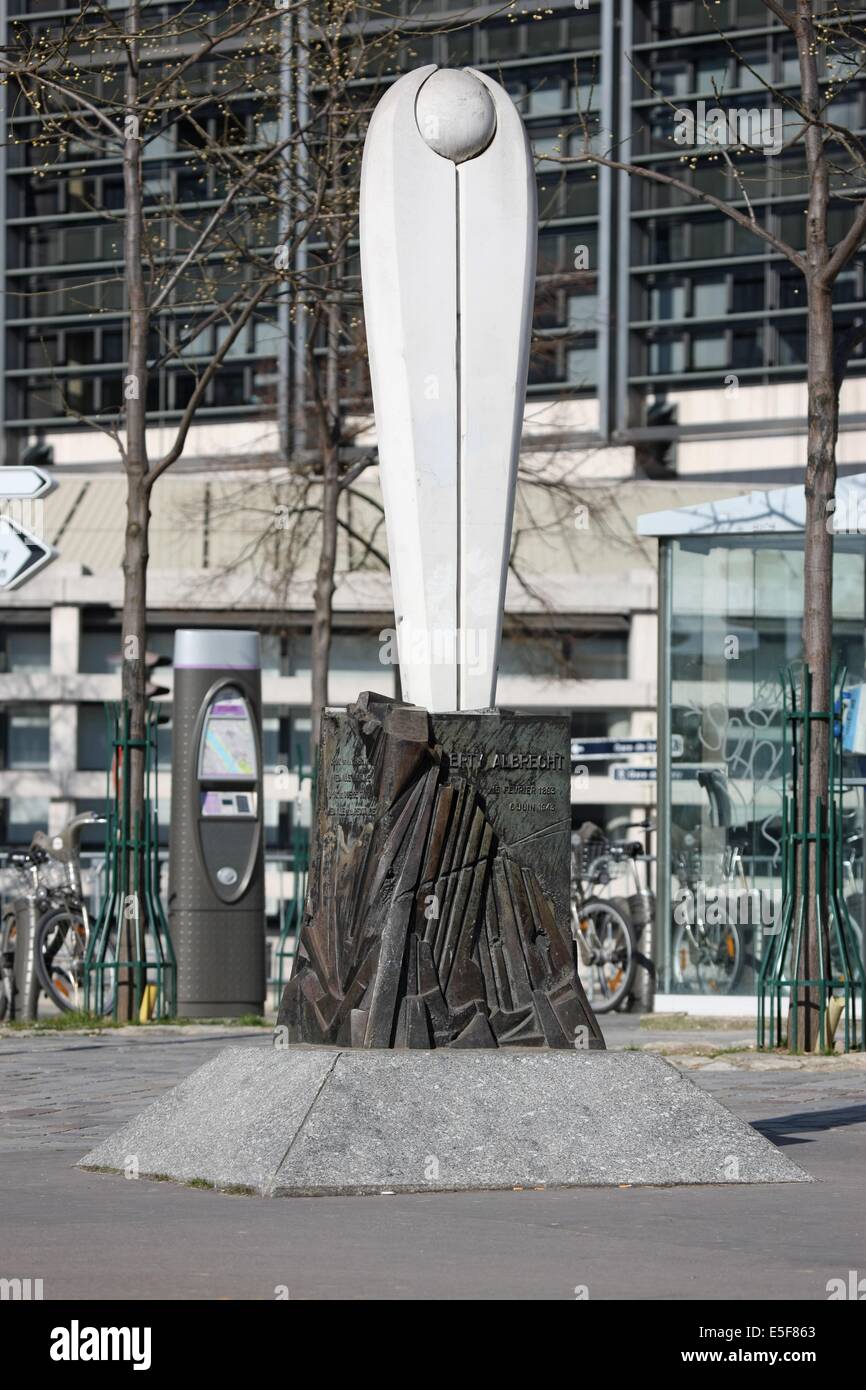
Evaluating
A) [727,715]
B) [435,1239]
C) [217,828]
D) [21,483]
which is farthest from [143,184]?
[435,1239]

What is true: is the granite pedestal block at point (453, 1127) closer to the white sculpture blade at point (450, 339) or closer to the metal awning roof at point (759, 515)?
the white sculpture blade at point (450, 339)

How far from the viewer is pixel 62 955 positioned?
771 inches

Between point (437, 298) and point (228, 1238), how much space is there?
4348mm

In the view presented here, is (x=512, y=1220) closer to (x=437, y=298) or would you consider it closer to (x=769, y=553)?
(x=437, y=298)

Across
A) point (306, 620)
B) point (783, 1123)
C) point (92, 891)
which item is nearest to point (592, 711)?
point (306, 620)

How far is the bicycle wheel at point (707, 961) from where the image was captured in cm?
1966

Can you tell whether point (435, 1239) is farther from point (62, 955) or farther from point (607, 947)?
point (607, 947)

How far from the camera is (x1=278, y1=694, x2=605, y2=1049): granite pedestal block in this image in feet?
29.1

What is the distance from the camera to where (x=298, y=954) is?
9328mm

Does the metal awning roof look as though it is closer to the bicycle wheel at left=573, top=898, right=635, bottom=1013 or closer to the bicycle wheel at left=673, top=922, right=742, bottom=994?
the bicycle wheel at left=673, top=922, right=742, bottom=994

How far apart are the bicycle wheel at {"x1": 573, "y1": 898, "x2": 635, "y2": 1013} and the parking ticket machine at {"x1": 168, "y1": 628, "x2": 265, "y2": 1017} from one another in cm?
299

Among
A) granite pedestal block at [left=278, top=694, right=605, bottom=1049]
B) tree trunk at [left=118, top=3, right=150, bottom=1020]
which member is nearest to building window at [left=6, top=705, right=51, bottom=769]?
tree trunk at [left=118, top=3, right=150, bottom=1020]

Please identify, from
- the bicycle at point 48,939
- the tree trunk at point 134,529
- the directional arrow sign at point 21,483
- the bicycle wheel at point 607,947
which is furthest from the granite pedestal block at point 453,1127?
the bicycle wheel at point 607,947

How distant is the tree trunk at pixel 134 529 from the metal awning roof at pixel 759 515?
4092mm
